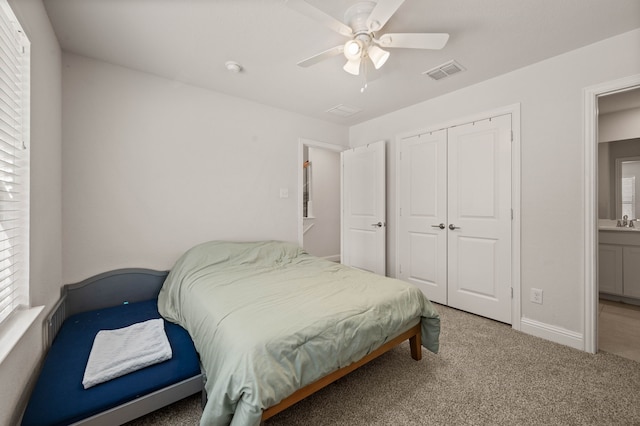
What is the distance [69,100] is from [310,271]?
2.46 metres

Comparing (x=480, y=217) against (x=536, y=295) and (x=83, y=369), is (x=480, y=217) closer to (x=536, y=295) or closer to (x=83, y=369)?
(x=536, y=295)

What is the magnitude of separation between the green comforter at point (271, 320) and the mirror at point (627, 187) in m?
3.63

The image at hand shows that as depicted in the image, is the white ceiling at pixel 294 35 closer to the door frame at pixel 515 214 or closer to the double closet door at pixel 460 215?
the door frame at pixel 515 214

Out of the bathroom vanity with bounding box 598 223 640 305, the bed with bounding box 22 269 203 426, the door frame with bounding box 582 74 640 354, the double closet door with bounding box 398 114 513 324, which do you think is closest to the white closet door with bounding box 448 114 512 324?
the double closet door with bounding box 398 114 513 324

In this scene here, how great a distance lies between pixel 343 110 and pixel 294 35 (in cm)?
159

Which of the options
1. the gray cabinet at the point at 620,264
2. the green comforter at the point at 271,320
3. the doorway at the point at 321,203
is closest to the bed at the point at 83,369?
the green comforter at the point at 271,320

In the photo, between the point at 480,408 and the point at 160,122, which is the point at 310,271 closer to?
the point at 480,408

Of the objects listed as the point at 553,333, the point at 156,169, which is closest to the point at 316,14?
the point at 156,169

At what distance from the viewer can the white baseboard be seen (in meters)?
2.12

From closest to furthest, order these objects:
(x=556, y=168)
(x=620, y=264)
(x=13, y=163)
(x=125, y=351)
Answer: (x=13, y=163)
(x=125, y=351)
(x=556, y=168)
(x=620, y=264)

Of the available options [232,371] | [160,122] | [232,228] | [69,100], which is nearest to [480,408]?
[232,371]

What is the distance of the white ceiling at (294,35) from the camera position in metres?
1.64

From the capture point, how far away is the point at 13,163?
1277 millimetres

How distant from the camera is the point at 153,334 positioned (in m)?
1.70
